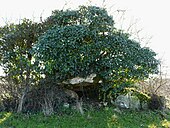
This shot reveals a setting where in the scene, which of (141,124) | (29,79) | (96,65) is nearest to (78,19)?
(96,65)

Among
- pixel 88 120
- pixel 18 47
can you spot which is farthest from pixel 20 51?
pixel 88 120

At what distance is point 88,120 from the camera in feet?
31.2

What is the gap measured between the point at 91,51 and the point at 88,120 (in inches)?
90.9

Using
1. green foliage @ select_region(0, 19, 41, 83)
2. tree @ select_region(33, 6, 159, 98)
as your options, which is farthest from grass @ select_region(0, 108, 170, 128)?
green foliage @ select_region(0, 19, 41, 83)

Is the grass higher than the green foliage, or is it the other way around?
the green foliage

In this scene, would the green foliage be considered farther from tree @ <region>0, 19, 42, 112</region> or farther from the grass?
the grass

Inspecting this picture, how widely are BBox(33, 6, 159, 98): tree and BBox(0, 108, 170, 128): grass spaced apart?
1071mm

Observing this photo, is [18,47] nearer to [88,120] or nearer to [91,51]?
[91,51]

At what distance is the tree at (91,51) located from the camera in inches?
391

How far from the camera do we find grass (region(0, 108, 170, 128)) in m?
9.02

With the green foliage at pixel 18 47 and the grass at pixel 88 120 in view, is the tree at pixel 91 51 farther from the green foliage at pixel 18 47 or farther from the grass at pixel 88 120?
the grass at pixel 88 120

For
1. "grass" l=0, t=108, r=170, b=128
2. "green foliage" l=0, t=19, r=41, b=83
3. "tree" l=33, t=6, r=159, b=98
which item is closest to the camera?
"grass" l=0, t=108, r=170, b=128

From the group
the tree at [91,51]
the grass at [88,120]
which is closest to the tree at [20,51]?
the tree at [91,51]

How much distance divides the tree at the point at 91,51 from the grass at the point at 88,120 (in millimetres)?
1071
